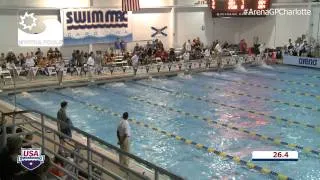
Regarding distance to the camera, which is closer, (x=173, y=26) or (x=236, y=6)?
(x=236, y=6)

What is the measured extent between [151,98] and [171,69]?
5.91 meters

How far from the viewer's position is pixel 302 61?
23531mm

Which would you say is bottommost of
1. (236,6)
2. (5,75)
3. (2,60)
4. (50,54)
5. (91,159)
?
(91,159)

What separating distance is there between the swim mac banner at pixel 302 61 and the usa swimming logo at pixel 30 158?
20.9 meters

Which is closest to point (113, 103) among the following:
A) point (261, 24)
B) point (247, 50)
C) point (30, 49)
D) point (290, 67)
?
point (30, 49)

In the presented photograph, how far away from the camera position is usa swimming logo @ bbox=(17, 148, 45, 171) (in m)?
3.79

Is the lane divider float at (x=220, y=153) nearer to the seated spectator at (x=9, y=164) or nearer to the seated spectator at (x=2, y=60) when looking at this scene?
the seated spectator at (x=9, y=164)

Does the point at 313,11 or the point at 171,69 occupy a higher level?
the point at 313,11

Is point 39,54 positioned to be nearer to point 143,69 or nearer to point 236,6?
point 143,69

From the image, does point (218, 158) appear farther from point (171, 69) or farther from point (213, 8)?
point (213, 8)

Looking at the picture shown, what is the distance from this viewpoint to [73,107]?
47.5ft

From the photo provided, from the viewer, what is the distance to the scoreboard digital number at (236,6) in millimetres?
23969

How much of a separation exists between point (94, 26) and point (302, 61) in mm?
11256

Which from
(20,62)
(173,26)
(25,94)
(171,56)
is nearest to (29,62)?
(20,62)
